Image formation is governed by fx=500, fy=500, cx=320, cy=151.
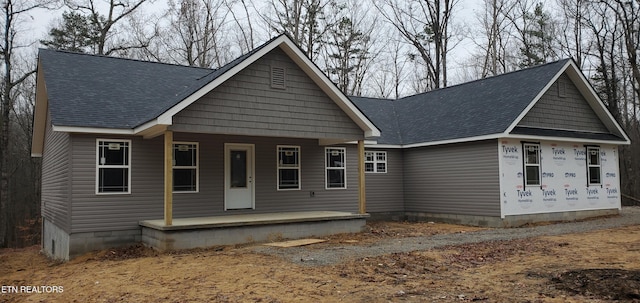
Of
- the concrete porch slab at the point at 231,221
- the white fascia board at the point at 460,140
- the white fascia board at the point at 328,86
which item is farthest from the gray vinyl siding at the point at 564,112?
the concrete porch slab at the point at 231,221

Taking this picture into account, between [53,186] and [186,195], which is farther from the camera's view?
[53,186]

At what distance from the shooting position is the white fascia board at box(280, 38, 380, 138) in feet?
41.5

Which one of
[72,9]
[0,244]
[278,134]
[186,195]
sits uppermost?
[72,9]

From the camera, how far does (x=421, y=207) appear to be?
58.8ft

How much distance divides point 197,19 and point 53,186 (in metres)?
18.3

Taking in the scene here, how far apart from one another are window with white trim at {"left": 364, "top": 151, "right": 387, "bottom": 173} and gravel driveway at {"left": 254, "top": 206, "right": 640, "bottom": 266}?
5.04 meters

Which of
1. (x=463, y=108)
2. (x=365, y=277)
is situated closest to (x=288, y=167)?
(x=463, y=108)

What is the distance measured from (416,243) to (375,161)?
6.93m

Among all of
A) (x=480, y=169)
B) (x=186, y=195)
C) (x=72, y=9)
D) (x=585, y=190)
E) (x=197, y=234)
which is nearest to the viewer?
(x=197, y=234)

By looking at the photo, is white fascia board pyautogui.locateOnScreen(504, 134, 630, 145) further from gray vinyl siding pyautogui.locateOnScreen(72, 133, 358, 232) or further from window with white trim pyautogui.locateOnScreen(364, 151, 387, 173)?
gray vinyl siding pyautogui.locateOnScreen(72, 133, 358, 232)

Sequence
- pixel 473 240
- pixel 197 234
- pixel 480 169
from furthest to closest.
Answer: pixel 480 169 < pixel 473 240 < pixel 197 234

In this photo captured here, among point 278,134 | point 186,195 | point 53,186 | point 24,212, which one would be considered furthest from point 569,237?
point 24,212

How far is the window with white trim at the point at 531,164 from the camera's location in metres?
15.7

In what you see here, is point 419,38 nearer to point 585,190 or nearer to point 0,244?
point 585,190
